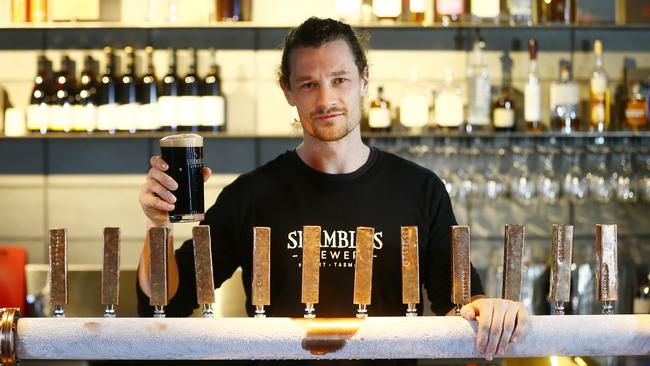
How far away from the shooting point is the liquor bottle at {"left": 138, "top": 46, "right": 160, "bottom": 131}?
3.81 metres

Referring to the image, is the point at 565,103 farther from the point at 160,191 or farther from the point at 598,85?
the point at 160,191

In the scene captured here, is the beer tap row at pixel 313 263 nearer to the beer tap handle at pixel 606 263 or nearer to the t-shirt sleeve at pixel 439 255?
the beer tap handle at pixel 606 263

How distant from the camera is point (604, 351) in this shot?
1.13 m

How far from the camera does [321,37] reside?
1.85 meters

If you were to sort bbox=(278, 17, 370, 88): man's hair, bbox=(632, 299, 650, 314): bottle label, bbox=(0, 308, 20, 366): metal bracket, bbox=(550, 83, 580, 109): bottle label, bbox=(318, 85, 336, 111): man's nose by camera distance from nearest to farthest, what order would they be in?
bbox=(0, 308, 20, 366): metal bracket < bbox=(318, 85, 336, 111): man's nose < bbox=(278, 17, 370, 88): man's hair < bbox=(632, 299, 650, 314): bottle label < bbox=(550, 83, 580, 109): bottle label

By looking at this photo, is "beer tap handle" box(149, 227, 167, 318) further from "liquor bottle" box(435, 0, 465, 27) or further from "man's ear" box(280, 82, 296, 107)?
"liquor bottle" box(435, 0, 465, 27)

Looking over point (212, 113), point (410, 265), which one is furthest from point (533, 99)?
point (410, 265)

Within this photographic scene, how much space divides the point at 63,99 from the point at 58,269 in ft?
9.38

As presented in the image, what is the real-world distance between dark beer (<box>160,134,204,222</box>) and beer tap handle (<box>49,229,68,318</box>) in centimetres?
23

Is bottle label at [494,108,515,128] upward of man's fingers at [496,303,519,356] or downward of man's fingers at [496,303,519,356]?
upward

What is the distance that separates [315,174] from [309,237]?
2.53 feet

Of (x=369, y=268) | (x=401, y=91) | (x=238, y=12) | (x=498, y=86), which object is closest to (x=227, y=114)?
(x=238, y=12)

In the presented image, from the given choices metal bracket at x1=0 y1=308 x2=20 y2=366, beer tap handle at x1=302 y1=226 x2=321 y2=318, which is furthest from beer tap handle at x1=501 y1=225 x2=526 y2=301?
metal bracket at x1=0 y1=308 x2=20 y2=366

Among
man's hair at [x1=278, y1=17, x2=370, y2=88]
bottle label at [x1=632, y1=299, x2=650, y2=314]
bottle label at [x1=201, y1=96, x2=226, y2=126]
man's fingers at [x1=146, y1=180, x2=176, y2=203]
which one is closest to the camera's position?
man's fingers at [x1=146, y1=180, x2=176, y2=203]
